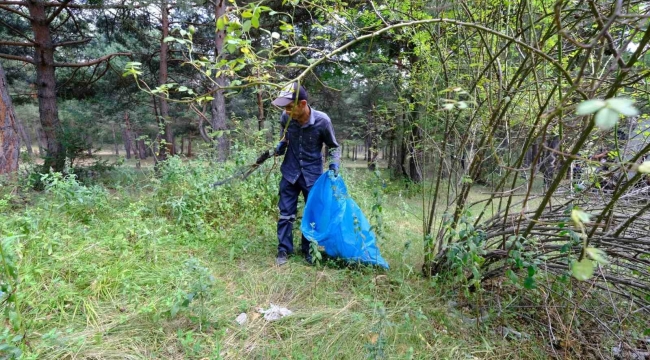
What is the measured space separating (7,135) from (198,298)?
4999 millimetres

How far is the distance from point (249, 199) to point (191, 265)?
2089 millimetres

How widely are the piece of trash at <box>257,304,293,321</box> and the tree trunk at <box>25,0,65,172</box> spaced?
624 centimetres

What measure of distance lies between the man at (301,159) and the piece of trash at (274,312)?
27.7 inches

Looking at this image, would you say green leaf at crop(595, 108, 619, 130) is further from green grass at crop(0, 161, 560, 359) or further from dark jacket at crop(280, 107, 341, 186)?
dark jacket at crop(280, 107, 341, 186)

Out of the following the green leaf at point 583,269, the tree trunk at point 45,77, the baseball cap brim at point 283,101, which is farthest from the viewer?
the tree trunk at point 45,77

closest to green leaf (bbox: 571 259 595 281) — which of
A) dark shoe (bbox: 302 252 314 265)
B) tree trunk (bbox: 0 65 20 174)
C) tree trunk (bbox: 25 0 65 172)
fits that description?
dark shoe (bbox: 302 252 314 265)

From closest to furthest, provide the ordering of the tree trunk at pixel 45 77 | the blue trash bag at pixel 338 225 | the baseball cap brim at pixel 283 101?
the baseball cap brim at pixel 283 101
the blue trash bag at pixel 338 225
the tree trunk at pixel 45 77

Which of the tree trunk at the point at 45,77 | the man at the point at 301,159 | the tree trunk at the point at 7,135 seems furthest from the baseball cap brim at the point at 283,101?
the tree trunk at the point at 45,77

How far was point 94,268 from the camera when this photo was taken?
89.8 inches

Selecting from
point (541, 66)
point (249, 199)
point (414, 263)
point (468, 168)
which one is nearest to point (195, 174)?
point (249, 199)

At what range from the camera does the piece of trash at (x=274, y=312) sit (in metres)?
2.07

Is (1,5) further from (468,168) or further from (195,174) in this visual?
(468,168)

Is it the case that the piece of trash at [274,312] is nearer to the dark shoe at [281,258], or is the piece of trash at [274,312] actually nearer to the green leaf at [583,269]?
the dark shoe at [281,258]

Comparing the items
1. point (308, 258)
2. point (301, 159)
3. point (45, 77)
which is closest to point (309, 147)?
point (301, 159)
